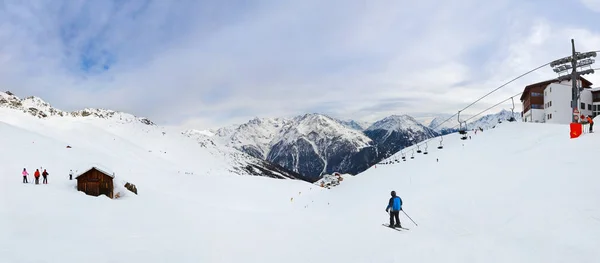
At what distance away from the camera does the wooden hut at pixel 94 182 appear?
101 ft

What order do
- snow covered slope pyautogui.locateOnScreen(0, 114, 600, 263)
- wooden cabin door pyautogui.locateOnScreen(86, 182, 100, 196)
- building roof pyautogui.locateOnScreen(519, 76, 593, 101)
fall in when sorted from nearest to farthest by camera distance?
Result: snow covered slope pyautogui.locateOnScreen(0, 114, 600, 263), wooden cabin door pyautogui.locateOnScreen(86, 182, 100, 196), building roof pyautogui.locateOnScreen(519, 76, 593, 101)

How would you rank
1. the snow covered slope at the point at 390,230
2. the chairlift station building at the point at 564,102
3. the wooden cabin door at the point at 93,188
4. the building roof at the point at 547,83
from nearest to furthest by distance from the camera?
the snow covered slope at the point at 390,230 → the wooden cabin door at the point at 93,188 → the chairlift station building at the point at 564,102 → the building roof at the point at 547,83

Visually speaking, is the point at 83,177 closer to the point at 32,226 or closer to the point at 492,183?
the point at 32,226

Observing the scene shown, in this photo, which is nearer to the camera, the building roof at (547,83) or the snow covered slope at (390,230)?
the snow covered slope at (390,230)

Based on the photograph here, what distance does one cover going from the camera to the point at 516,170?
1817 centimetres

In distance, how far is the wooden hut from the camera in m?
30.8

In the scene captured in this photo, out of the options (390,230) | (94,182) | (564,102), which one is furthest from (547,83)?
(94,182)

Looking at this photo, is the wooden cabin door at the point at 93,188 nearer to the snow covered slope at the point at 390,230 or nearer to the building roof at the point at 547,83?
the snow covered slope at the point at 390,230

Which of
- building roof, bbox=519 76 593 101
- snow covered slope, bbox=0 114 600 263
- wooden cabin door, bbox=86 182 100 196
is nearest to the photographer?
snow covered slope, bbox=0 114 600 263

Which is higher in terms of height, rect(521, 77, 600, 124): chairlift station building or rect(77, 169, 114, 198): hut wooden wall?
rect(521, 77, 600, 124): chairlift station building

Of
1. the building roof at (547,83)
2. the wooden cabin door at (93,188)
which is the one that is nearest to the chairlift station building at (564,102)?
the building roof at (547,83)

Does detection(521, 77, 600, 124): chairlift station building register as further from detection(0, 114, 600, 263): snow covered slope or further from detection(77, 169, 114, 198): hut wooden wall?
detection(77, 169, 114, 198): hut wooden wall

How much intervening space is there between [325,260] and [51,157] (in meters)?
49.3

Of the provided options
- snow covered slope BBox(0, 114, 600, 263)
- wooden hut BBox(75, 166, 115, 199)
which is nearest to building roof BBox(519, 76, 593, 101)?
snow covered slope BBox(0, 114, 600, 263)
